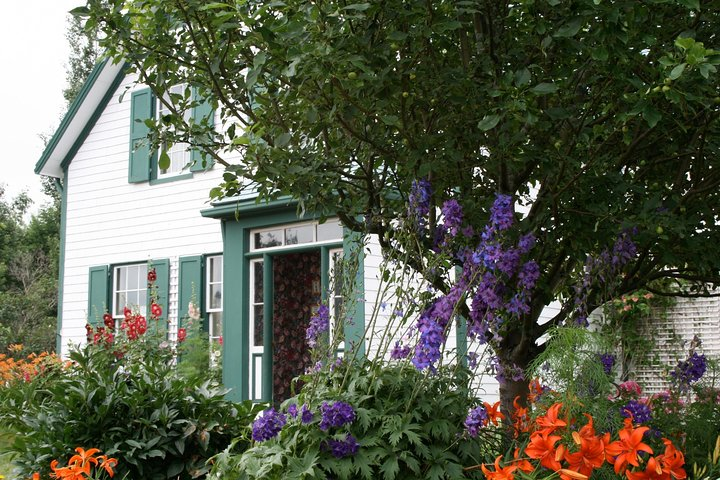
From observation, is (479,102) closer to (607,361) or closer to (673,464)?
(607,361)

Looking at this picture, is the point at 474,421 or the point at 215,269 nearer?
the point at 474,421

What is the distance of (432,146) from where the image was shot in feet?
11.0

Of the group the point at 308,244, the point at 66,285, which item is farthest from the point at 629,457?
the point at 66,285

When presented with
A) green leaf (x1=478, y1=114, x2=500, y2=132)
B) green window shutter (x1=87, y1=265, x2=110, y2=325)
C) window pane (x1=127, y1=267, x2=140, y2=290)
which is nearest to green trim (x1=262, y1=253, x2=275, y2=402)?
window pane (x1=127, y1=267, x2=140, y2=290)

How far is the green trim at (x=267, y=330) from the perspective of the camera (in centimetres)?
867

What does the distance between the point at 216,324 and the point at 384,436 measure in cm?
818

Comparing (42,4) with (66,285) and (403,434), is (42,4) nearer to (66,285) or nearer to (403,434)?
(66,285)

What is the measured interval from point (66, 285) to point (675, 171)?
37.2ft

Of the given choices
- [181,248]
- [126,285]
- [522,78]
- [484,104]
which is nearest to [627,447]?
[522,78]

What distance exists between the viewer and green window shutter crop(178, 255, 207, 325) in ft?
35.9

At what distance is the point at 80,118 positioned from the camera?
12.7m

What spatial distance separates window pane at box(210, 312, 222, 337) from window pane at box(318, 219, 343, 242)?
9.62 ft

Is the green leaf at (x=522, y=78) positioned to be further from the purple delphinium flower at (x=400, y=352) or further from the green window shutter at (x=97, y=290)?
the green window shutter at (x=97, y=290)

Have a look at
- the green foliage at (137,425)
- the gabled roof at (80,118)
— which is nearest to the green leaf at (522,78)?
the green foliage at (137,425)
